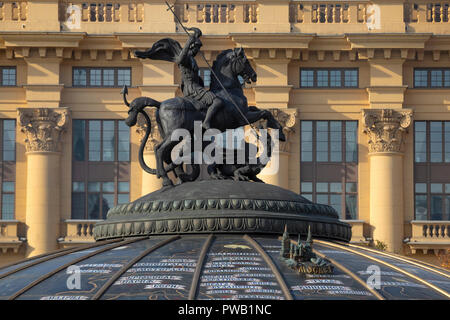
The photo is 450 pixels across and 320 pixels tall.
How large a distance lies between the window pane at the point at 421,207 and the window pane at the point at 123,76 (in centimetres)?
1476

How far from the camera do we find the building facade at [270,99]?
58562mm

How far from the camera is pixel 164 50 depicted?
54.4 feet

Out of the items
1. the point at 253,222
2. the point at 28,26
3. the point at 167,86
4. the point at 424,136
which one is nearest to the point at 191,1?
the point at 167,86

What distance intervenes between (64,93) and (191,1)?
→ 24.7ft

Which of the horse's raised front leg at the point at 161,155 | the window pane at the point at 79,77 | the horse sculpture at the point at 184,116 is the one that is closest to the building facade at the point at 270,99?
the window pane at the point at 79,77

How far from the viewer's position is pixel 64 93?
5991cm

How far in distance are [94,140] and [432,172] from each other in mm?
15916

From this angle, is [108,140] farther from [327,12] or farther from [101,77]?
[327,12]

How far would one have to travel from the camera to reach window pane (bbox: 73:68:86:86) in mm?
60312

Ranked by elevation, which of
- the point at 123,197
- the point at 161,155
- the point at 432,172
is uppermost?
the point at 432,172

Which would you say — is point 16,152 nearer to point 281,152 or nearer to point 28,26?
point 28,26

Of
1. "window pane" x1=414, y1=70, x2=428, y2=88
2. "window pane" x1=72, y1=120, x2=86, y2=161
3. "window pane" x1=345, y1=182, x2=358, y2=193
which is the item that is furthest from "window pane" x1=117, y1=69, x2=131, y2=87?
"window pane" x1=414, y1=70, x2=428, y2=88

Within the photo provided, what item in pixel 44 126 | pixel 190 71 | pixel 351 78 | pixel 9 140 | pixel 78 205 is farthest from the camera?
pixel 351 78

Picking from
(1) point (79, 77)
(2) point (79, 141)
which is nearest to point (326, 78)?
(1) point (79, 77)
